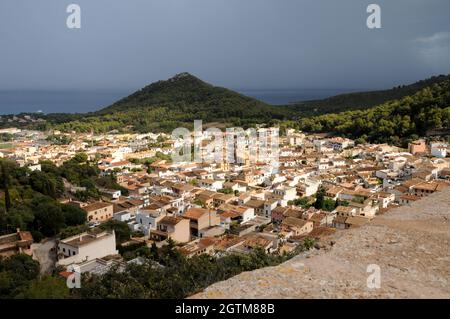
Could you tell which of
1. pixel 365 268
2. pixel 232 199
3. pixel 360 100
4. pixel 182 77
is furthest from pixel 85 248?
pixel 182 77

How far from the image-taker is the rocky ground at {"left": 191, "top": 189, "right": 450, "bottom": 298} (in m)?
3.11

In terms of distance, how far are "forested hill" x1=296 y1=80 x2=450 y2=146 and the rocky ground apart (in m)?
31.6

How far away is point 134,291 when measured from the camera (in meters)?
5.64

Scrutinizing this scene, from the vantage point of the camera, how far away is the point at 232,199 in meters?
20.0

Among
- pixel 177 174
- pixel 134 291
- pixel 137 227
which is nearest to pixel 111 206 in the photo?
pixel 137 227

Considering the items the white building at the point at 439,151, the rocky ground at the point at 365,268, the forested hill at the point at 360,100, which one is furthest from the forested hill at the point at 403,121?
the rocky ground at the point at 365,268

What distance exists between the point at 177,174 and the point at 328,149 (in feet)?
46.8

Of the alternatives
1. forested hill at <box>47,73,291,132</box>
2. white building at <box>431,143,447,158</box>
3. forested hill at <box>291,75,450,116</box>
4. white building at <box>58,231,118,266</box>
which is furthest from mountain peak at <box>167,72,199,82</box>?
white building at <box>58,231,118,266</box>

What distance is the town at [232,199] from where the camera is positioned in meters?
13.4

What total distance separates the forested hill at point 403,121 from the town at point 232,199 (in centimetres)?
303

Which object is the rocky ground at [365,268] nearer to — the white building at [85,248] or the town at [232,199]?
the town at [232,199]

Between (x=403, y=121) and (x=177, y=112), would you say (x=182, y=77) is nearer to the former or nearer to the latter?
(x=177, y=112)

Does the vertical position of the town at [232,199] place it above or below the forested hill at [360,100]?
below
